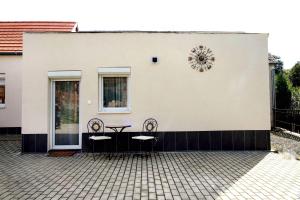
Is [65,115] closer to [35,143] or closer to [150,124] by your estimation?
[35,143]

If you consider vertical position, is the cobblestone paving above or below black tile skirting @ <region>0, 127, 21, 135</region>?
below

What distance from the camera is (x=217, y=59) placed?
9.15 m

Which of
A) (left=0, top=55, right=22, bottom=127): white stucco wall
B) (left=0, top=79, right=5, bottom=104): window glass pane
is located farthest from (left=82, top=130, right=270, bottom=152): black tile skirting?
(left=0, top=79, right=5, bottom=104): window glass pane

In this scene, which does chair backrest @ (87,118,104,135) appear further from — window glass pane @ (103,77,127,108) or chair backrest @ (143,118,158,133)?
chair backrest @ (143,118,158,133)

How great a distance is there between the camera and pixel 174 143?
896 centimetres

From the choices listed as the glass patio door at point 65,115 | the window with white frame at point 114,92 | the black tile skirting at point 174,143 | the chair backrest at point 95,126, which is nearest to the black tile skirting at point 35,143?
the black tile skirting at point 174,143

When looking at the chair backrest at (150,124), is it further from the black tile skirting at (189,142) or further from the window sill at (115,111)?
the window sill at (115,111)

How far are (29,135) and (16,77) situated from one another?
17.6 feet

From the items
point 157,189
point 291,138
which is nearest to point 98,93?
point 157,189

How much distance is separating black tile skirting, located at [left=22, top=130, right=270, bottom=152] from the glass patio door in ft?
1.30

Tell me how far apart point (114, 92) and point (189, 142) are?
8.80ft

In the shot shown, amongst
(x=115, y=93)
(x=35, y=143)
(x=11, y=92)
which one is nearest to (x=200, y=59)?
(x=115, y=93)

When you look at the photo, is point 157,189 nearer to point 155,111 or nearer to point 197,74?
point 155,111

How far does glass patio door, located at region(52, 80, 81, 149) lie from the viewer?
30.2 ft
